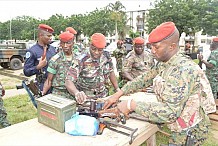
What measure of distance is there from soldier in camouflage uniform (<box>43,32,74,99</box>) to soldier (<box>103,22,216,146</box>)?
1.49 m

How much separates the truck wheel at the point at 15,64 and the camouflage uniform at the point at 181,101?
11875mm

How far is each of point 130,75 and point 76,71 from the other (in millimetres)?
1802

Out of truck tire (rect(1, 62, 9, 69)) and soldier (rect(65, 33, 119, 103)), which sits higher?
soldier (rect(65, 33, 119, 103))

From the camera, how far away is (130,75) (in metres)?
4.27

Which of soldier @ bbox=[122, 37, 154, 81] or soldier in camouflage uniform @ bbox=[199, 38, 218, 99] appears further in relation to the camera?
soldier in camouflage uniform @ bbox=[199, 38, 218, 99]

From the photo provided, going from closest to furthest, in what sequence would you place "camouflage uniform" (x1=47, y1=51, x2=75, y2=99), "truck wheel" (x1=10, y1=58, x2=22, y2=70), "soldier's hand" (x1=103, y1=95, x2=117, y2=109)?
"soldier's hand" (x1=103, y1=95, x2=117, y2=109) → "camouflage uniform" (x1=47, y1=51, x2=75, y2=99) → "truck wheel" (x1=10, y1=58, x2=22, y2=70)

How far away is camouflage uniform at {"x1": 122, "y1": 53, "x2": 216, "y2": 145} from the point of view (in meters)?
1.56

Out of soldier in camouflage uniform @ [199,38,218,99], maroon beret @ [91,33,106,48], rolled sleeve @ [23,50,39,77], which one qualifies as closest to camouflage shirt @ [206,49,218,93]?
soldier in camouflage uniform @ [199,38,218,99]

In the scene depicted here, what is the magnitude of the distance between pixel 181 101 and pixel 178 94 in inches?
2.3

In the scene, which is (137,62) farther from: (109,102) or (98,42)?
(109,102)

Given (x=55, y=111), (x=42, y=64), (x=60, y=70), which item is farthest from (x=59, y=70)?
(x=55, y=111)

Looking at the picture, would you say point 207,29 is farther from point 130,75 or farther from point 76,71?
point 76,71

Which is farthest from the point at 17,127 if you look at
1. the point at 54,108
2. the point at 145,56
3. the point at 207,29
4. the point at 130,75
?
the point at 207,29

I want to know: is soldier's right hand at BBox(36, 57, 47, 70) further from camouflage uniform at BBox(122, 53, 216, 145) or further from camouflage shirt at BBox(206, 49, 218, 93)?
camouflage shirt at BBox(206, 49, 218, 93)
